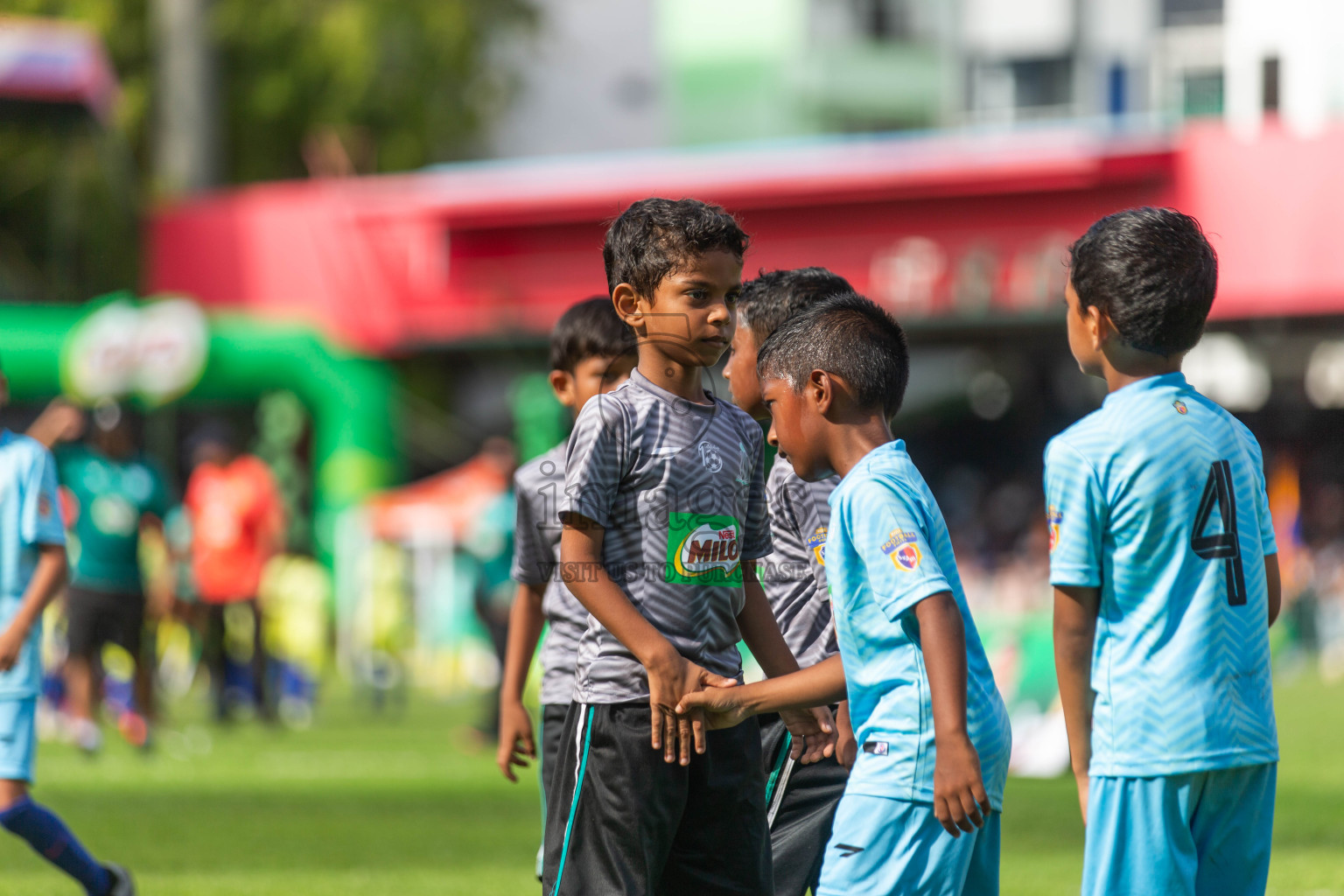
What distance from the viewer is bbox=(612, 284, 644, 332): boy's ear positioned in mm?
3428

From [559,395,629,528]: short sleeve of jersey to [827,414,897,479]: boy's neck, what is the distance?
1.35 ft

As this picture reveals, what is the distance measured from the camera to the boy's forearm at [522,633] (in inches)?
186

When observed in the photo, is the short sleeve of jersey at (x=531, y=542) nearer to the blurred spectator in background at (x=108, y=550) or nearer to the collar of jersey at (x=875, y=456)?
the collar of jersey at (x=875, y=456)

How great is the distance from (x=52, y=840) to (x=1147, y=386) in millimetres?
3803

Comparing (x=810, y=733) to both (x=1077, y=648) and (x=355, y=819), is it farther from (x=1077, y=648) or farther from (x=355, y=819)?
(x=355, y=819)

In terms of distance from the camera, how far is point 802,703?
10.7ft

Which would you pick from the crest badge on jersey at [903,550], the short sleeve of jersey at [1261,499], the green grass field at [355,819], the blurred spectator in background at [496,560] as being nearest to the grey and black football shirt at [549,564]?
the crest badge on jersey at [903,550]

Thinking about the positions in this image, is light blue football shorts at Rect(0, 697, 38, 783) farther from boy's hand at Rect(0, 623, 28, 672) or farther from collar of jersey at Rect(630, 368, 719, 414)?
collar of jersey at Rect(630, 368, 719, 414)

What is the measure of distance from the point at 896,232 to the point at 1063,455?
60.4ft

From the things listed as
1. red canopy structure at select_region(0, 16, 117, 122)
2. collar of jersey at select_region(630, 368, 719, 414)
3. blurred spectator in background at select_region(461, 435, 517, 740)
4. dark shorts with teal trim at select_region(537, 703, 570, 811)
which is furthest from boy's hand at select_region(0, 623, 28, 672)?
red canopy structure at select_region(0, 16, 117, 122)

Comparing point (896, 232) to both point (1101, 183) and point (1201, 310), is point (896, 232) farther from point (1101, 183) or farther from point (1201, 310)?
point (1201, 310)

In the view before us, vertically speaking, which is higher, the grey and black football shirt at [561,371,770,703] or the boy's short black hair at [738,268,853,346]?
the boy's short black hair at [738,268,853,346]

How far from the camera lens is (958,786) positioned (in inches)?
117

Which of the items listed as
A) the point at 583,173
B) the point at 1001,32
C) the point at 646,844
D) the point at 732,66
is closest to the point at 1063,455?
the point at 646,844
